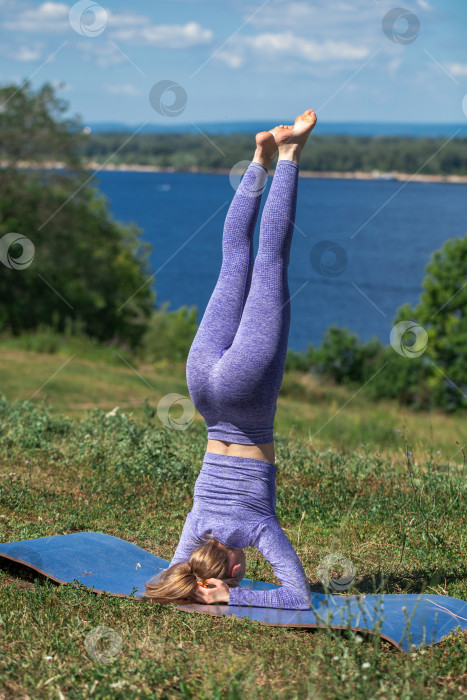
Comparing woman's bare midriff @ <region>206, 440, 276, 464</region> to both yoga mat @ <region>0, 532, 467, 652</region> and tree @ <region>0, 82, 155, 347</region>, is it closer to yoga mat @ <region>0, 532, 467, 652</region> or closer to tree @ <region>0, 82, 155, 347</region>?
yoga mat @ <region>0, 532, 467, 652</region>

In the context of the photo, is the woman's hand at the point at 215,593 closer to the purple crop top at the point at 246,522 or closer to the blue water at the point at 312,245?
the purple crop top at the point at 246,522

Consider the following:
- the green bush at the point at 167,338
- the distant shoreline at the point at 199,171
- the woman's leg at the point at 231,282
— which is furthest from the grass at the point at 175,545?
the green bush at the point at 167,338

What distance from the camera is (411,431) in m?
20.0

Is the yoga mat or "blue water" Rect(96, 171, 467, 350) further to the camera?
"blue water" Rect(96, 171, 467, 350)

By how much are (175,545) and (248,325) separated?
1.80 m

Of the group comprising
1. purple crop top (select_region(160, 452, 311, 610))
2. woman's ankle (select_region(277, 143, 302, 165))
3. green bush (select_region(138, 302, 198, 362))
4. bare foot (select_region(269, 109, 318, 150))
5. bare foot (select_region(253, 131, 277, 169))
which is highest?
green bush (select_region(138, 302, 198, 362))

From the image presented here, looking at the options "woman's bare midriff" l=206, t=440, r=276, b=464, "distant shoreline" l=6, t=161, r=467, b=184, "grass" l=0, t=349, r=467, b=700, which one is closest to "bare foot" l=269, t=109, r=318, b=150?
"woman's bare midriff" l=206, t=440, r=276, b=464

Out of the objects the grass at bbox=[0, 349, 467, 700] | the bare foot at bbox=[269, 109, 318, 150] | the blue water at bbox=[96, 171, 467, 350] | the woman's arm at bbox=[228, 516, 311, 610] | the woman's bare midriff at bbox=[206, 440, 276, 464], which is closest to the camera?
the grass at bbox=[0, 349, 467, 700]

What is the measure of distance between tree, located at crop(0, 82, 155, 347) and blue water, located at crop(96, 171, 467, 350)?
8.97 feet

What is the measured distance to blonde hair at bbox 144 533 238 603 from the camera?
12.2 ft

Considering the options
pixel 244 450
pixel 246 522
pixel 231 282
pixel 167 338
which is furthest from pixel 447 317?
pixel 246 522

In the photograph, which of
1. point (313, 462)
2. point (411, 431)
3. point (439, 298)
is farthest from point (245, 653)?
point (439, 298)

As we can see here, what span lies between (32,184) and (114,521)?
2486 cm

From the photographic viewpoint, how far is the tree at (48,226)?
28062 millimetres
